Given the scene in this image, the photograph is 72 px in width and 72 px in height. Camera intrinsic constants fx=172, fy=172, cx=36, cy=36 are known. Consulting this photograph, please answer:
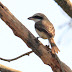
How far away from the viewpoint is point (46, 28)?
12.7 ft

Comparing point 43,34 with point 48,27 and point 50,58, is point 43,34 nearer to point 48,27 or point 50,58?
point 48,27

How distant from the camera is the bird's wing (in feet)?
12.4

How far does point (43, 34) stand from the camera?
3822 mm

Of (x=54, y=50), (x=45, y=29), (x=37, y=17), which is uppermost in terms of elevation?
(x=37, y=17)

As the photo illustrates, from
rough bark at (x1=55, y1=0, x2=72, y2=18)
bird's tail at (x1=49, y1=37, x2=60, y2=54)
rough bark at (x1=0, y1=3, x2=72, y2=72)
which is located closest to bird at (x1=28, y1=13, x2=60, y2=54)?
bird's tail at (x1=49, y1=37, x2=60, y2=54)

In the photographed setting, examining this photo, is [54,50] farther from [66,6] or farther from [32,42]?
[66,6]

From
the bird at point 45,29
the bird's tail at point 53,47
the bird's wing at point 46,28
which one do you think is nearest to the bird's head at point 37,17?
the bird at point 45,29

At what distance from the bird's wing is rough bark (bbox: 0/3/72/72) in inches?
22.3

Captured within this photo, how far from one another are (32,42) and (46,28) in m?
0.76

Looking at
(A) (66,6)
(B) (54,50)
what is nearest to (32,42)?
(B) (54,50)

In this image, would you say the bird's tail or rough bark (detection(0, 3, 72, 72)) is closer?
rough bark (detection(0, 3, 72, 72))

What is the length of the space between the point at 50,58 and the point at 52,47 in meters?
0.40

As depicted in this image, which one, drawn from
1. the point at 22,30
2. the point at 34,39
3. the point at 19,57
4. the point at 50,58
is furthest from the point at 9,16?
the point at 50,58

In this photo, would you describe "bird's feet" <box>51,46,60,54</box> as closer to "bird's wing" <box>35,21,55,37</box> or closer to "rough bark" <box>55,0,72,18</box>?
"bird's wing" <box>35,21,55,37</box>
